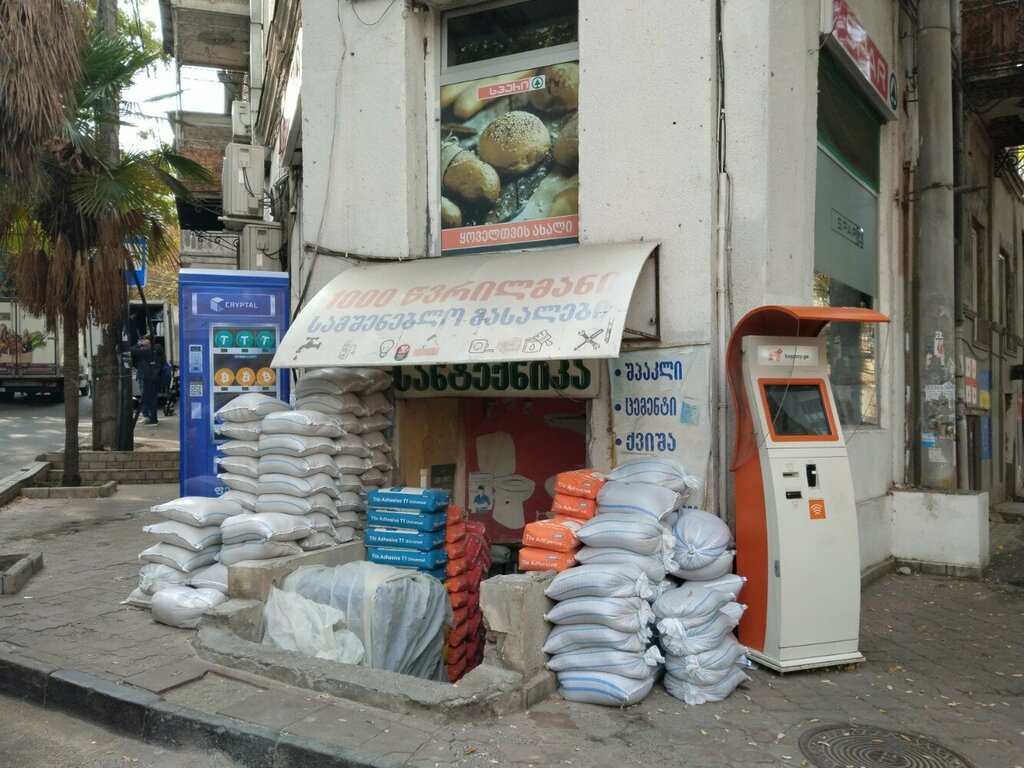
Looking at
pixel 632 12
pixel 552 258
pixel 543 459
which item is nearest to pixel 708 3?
pixel 632 12

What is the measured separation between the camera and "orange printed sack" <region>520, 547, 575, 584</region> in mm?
5082

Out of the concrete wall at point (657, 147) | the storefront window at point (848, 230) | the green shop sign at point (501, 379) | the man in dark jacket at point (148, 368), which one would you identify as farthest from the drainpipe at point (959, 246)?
the man in dark jacket at point (148, 368)

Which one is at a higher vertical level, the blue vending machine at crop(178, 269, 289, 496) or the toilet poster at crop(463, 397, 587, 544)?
the blue vending machine at crop(178, 269, 289, 496)

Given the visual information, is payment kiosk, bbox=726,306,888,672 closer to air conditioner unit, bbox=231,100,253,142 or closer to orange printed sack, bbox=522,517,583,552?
orange printed sack, bbox=522,517,583,552

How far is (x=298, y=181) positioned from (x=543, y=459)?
5.47 metres

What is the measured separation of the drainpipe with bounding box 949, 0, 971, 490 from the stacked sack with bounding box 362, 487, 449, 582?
5.89 meters

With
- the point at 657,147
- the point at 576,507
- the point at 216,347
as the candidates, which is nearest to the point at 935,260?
the point at 657,147

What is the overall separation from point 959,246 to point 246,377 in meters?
8.03

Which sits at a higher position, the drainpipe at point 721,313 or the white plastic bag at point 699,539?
the drainpipe at point 721,313

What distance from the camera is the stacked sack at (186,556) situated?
6016 mm

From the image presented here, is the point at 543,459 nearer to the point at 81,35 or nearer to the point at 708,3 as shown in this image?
the point at 708,3

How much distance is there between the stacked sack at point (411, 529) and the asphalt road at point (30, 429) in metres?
8.78

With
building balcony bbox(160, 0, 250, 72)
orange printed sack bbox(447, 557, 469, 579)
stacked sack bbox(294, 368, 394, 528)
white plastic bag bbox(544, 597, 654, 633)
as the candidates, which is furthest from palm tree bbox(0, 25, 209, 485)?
white plastic bag bbox(544, 597, 654, 633)

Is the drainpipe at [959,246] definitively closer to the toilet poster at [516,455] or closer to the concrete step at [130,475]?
the toilet poster at [516,455]
